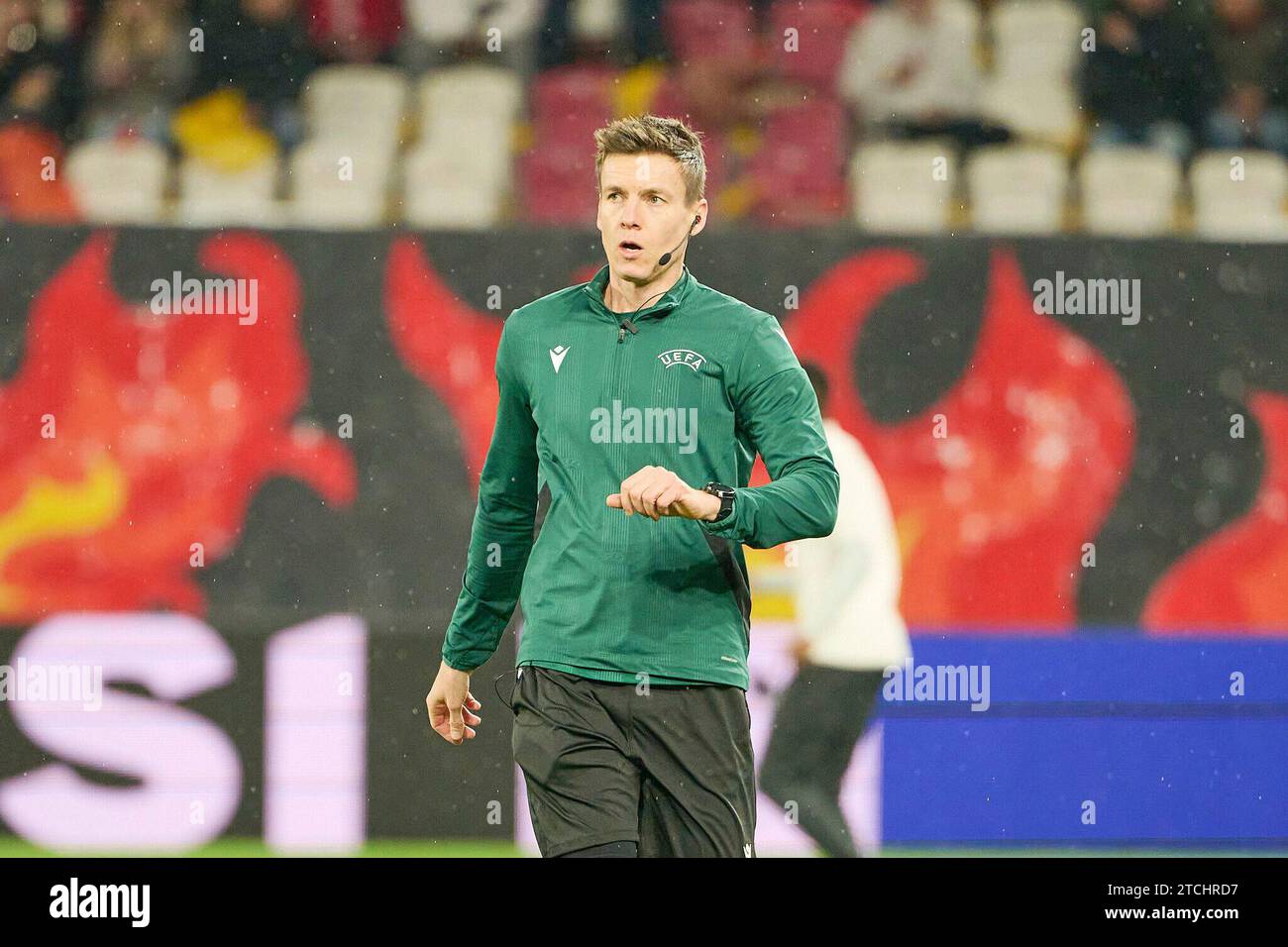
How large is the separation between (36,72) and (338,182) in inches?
54.8

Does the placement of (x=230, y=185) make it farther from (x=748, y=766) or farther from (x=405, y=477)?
(x=748, y=766)

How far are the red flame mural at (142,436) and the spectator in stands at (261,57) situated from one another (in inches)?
45.5

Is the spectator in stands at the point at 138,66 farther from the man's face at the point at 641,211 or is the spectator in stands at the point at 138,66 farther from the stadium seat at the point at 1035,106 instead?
the man's face at the point at 641,211

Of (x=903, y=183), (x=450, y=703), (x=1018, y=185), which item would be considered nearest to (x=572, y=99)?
(x=903, y=183)

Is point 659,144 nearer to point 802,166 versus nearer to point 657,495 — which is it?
point 657,495

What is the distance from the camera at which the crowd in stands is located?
747cm

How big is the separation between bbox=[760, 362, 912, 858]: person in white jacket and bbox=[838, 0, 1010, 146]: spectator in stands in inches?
105

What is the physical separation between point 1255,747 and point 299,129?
4.82m

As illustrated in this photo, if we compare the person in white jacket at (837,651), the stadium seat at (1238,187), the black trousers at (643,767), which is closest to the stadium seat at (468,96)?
the person in white jacket at (837,651)

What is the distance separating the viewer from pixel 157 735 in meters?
6.48

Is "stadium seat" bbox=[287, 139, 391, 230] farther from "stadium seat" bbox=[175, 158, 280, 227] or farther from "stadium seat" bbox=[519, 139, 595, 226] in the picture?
"stadium seat" bbox=[519, 139, 595, 226]

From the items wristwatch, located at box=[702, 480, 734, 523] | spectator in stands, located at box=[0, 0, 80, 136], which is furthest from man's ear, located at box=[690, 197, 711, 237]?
spectator in stands, located at box=[0, 0, 80, 136]
